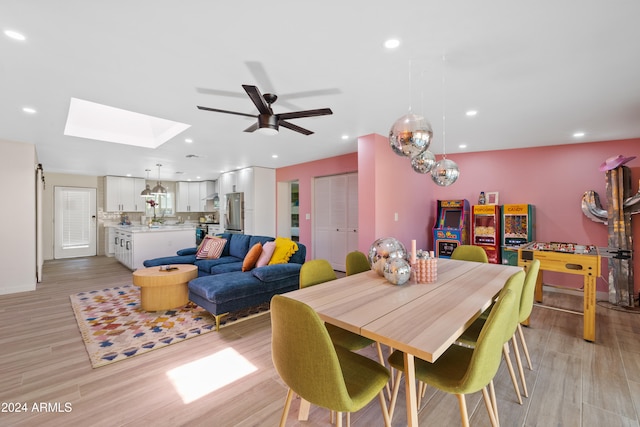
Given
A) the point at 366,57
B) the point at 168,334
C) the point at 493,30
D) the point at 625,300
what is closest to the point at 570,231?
the point at 625,300

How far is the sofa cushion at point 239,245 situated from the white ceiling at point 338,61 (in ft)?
6.41

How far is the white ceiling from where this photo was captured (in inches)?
61.7

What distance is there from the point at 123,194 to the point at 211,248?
517cm

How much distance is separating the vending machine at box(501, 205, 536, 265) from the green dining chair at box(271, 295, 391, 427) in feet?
14.1

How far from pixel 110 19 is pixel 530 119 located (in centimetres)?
417

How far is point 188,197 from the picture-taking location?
935 centimetres

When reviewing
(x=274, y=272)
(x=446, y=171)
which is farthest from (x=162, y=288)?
(x=446, y=171)

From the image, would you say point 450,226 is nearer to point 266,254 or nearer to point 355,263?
point 355,263

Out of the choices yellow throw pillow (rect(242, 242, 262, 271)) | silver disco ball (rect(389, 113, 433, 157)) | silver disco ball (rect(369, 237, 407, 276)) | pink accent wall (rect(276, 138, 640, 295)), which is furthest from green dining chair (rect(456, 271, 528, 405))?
yellow throw pillow (rect(242, 242, 262, 271))

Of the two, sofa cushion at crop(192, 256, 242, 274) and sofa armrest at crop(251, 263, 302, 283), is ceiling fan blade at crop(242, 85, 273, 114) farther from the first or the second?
sofa cushion at crop(192, 256, 242, 274)

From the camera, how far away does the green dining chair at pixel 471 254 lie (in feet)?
9.87

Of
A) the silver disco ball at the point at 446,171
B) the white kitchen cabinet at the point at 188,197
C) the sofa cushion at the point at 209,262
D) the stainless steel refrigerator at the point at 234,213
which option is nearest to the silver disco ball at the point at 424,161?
the silver disco ball at the point at 446,171

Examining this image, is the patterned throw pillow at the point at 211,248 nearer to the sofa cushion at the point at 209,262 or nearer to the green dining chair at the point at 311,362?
the sofa cushion at the point at 209,262

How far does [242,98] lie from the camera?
8.89ft
